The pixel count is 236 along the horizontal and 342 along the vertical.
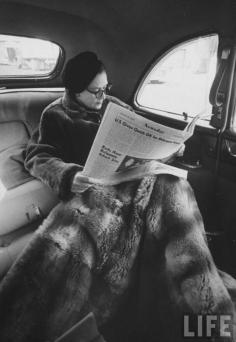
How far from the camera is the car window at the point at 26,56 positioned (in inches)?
93.4

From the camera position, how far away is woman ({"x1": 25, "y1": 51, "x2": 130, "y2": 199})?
1.76 meters

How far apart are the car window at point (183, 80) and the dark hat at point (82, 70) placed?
2.49 ft

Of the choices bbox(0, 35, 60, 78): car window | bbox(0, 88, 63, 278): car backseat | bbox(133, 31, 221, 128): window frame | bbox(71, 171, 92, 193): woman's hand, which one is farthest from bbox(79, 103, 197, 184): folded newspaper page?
bbox(0, 35, 60, 78): car window

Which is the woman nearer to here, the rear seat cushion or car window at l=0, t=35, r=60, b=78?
the rear seat cushion

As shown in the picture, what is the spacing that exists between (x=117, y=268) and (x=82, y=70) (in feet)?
3.60

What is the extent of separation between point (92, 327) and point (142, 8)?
2.22 meters

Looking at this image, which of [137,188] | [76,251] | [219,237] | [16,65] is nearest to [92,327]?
[76,251]

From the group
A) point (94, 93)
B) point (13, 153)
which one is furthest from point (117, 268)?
point (13, 153)

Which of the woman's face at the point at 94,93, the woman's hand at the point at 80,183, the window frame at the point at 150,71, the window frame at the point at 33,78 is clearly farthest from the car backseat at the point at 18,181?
the window frame at the point at 150,71

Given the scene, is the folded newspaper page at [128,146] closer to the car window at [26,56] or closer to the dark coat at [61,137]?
the dark coat at [61,137]

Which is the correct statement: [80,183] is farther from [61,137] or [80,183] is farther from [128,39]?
[128,39]

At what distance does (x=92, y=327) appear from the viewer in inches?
51.3

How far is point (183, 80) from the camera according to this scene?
8.34 ft

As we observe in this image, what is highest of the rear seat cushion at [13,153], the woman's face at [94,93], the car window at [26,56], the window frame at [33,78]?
the car window at [26,56]
